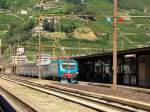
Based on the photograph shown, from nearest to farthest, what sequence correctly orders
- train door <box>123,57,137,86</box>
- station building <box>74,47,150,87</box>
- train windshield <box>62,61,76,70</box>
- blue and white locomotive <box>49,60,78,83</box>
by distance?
station building <box>74,47,150,87</box> < train door <box>123,57,137,86</box> < blue and white locomotive <box>49,60,78,83</box> < train windshield <box>62,61,76,70</box>

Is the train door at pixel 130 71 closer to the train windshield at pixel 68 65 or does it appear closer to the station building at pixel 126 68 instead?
the station building at pixel 126 68

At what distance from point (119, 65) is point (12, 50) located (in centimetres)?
5706

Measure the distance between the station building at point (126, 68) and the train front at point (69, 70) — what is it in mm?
2904

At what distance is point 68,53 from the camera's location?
10450 cm

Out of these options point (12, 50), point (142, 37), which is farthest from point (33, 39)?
point (142, 37)

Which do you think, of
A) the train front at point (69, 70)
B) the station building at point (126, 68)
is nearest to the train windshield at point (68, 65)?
the train front at point (69, 70)

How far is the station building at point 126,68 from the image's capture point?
4825 cm

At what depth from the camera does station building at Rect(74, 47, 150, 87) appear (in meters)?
48.2

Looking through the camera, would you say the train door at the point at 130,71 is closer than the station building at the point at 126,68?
No

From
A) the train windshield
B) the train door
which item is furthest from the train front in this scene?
the train door

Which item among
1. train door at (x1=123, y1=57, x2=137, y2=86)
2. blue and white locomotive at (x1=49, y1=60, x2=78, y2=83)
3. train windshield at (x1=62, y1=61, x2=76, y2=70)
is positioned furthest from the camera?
train windshield at (x1=62, y1=61, x2=76, y2=70)

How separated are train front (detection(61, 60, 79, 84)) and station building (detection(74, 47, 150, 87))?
2.90 m

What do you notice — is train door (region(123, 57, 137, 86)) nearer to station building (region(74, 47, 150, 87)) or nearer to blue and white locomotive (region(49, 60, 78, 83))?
station building (region(74, 47, 150, 87))

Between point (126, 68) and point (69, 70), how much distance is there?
14.2 meters
